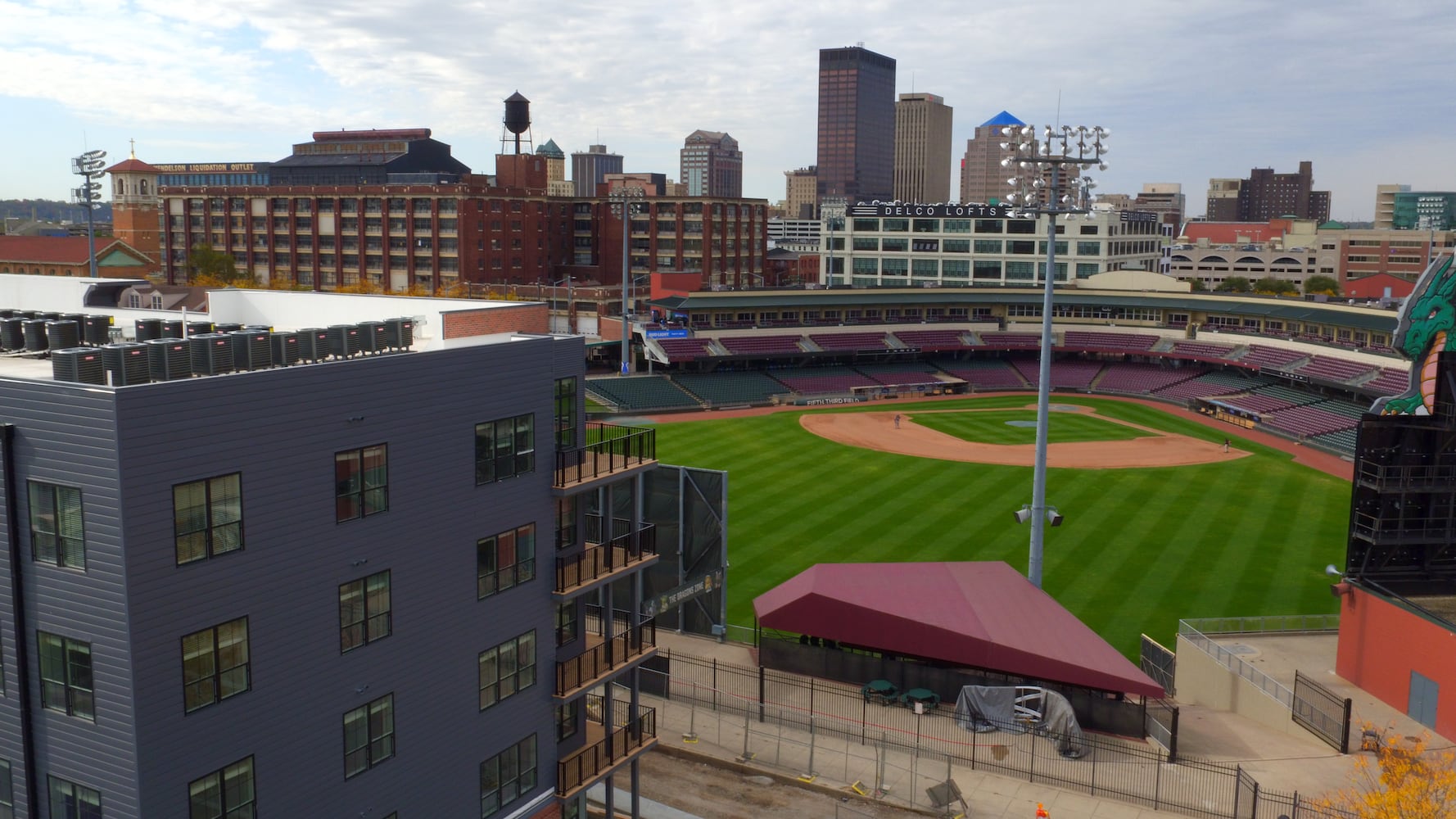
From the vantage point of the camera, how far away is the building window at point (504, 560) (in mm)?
23422

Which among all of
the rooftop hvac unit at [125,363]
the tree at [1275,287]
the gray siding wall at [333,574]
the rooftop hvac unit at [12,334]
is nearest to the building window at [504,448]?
the gray siding wall at [333,574]

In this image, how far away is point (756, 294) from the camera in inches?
4471

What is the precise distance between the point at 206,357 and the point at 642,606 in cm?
2091

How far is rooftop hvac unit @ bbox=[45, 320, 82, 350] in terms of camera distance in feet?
75.0

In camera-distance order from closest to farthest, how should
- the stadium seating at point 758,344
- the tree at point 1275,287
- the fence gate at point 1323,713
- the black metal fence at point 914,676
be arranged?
the fence gate at point 1323,713
the black metal fence at point 914,676
the stadium seating at point 758,344
the tree at point 1275,287

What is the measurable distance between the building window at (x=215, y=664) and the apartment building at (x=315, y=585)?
0.13 feet

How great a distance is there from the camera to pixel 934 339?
384ft

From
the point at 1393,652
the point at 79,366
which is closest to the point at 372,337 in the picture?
the point at 79,366

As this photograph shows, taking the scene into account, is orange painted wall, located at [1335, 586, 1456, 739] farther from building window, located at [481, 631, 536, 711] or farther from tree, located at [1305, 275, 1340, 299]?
tree, located at [1305, 275, 1340, 299]

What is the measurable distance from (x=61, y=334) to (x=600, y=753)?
14.8 m

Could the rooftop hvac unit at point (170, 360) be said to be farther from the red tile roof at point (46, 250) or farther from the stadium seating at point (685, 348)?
the red tile roof at point (46, 250)

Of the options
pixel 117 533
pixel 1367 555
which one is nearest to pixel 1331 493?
pixel 1367 555

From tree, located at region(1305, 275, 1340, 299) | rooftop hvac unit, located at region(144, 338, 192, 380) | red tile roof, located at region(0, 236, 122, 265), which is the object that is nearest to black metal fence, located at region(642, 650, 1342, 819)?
rooftop hvac unit, located at region(144, 338, 192, 380)

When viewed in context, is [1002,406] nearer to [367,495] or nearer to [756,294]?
[756,294]
